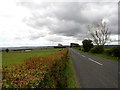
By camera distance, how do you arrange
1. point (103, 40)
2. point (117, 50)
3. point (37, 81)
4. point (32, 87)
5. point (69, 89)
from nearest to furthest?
point (32, 87) < point (37, 81) < point (69, 89) < point (117, 50) < point (103, 40)

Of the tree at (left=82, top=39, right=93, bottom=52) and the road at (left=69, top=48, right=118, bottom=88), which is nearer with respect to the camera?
the road at (left=69, top=48, right=118, bottom=88)

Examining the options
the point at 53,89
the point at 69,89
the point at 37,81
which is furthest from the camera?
the point at 69,89

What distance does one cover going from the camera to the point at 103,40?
209ft

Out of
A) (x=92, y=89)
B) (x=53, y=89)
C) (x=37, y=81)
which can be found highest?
(x=37, y=81)

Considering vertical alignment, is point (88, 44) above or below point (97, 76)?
above

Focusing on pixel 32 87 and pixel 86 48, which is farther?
pixel 86 48

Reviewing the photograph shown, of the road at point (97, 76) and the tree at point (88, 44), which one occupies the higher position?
the tree at point (88, 44)

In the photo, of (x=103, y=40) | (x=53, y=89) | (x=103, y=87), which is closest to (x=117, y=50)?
(x=103, y=87)

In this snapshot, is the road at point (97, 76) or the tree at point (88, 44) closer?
the road at point (97, 76)

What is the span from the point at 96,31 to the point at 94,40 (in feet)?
11.8

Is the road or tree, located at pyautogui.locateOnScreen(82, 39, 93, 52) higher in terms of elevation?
tree, located at pyautogui.locateOnScreen(82, 39, 93, 52)

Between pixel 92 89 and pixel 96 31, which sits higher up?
pixel 96 31

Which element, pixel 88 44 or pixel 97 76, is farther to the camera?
pixel 88 44

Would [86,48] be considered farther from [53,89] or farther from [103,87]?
[53,89]
